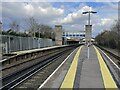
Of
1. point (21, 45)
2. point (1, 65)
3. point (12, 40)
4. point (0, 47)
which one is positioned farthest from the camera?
point (21, 45)

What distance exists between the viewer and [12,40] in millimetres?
41438

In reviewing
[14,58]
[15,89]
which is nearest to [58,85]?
[15,89]

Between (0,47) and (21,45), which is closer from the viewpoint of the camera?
(0,47)

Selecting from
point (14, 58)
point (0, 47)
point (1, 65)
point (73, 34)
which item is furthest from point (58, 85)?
point (73, 34)

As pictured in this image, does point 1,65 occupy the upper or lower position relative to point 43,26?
lower

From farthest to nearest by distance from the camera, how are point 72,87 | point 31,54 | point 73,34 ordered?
point 73,34 → point 31,54 → point 72,87

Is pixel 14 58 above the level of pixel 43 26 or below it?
below

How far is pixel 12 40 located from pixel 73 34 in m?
125

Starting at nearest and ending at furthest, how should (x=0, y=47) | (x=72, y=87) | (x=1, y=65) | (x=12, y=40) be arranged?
(x=72, y=87) → (x=1, y=65) → (x=0, y=47) → (x=12, y=40)

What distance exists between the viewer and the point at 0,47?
36.0 m

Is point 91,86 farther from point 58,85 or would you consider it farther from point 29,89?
point 29,89

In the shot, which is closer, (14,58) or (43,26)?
(14,58)

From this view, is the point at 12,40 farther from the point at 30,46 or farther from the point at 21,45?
the point at 30,46

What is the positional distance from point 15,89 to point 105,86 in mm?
4150
